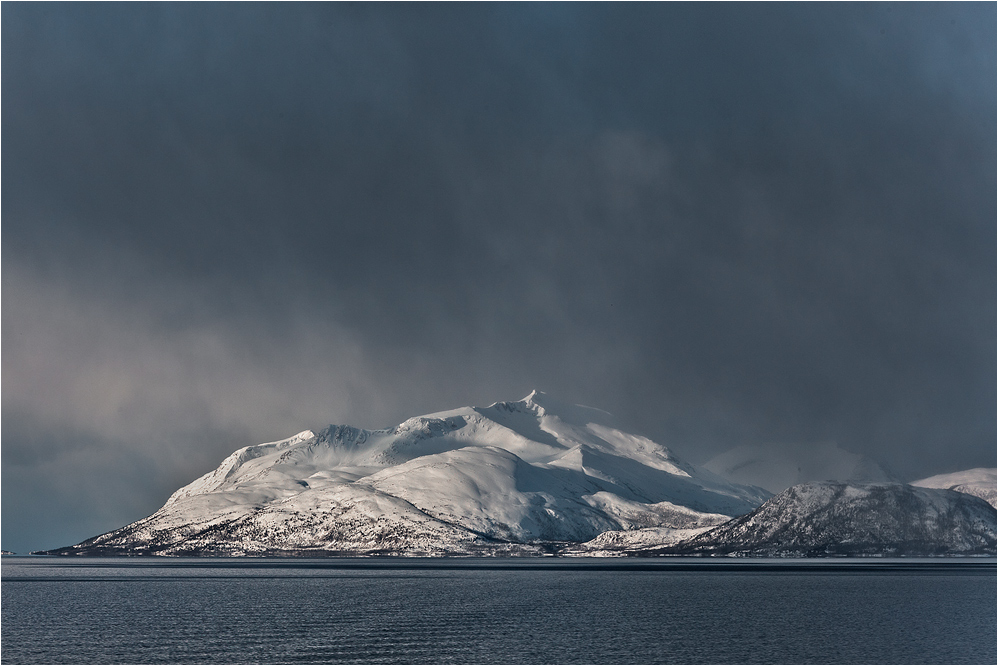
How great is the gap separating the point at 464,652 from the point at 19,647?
61.4m

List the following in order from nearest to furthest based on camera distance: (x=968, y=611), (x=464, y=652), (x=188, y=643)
Answer: (x=464, y=652) < (x=188, y=643) < (x=968, y=611)

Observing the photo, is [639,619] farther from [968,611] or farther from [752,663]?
[968,611]

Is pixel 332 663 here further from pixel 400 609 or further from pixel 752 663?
pixel 400 609

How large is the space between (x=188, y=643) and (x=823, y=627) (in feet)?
318

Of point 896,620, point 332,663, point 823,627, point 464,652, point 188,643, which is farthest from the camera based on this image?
point 896,620

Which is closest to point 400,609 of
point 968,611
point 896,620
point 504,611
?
point 504,611

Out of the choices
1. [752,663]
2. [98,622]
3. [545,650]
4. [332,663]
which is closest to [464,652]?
[545,650]

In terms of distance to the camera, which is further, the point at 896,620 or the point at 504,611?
the point at 504,611

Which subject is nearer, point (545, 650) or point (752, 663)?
point (752, 663)

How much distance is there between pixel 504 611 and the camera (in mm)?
179500

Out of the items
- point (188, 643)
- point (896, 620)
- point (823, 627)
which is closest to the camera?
point (188, 643)

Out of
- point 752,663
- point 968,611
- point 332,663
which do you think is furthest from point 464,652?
point 968,611

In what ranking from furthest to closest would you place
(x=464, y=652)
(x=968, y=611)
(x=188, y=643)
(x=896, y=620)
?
Result: (x=968, y=611) → (x=896, y=620) → (x=188, y=643) → (x=464, y=652)

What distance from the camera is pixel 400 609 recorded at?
7264 inches
